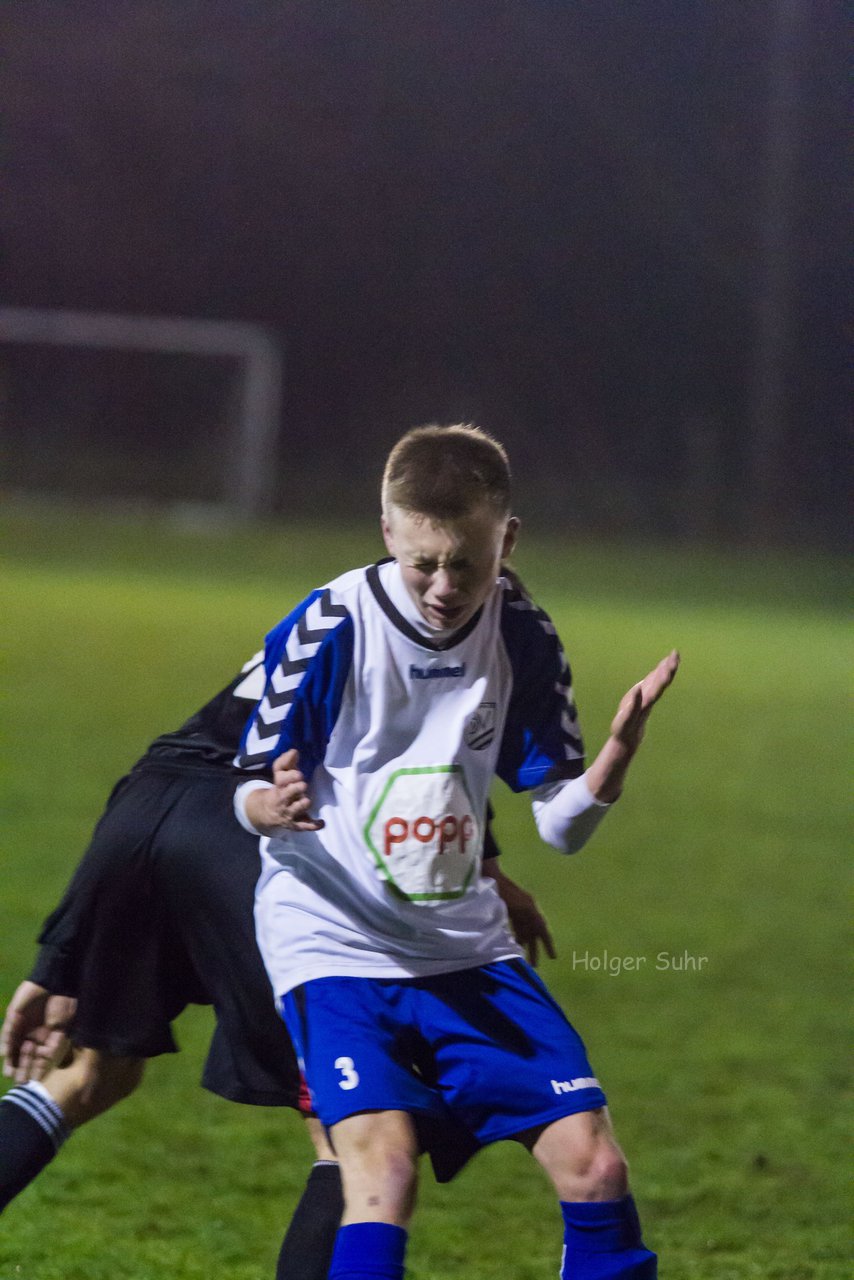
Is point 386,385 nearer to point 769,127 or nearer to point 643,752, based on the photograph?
point 769,127

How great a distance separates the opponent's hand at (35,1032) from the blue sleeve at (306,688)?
665mm

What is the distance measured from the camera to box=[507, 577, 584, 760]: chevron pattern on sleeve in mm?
2098

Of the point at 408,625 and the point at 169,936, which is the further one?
the point at 169,936

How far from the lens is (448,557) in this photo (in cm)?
192

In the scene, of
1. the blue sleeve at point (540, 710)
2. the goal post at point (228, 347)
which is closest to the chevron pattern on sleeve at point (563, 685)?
the blue sleeve at point (540, 710)

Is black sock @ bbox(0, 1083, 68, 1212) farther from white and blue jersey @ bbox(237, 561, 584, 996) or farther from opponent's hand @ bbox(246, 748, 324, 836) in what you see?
opponent's hand @ bbox(246, 748, 324, 836)

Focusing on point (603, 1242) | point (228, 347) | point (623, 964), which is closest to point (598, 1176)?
point (603, 1242)

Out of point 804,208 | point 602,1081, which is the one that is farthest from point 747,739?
point 804,208

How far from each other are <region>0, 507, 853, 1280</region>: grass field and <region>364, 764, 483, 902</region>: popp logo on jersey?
1.03 metres

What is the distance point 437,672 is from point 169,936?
0.69m

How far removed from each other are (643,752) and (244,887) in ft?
25.4

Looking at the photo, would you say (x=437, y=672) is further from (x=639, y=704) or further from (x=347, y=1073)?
(x=347, y=1073)

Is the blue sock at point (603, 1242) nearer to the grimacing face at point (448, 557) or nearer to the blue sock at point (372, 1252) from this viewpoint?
the blue sock at point (372, 1252)

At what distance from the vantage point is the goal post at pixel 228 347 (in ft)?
60.0
